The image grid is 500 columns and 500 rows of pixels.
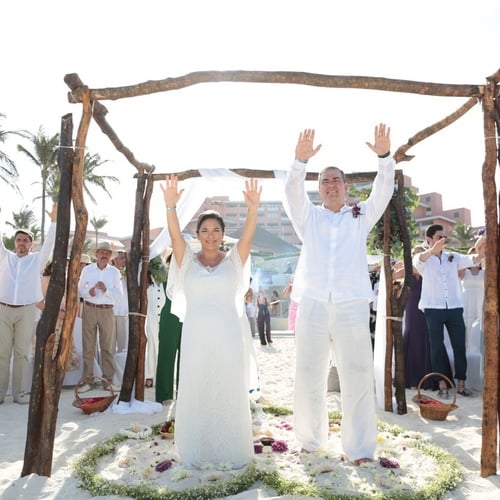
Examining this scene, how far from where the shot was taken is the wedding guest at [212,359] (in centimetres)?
389

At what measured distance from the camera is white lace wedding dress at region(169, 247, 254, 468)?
3887 millimetres

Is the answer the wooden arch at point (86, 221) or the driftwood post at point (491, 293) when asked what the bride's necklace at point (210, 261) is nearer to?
the wooden arch at point (86, 221)

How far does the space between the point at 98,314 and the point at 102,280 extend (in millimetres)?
528

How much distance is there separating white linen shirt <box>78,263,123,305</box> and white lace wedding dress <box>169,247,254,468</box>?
3.80 meters

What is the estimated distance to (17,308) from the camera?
6672 mm

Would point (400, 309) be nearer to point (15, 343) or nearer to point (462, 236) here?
point (15, 343)

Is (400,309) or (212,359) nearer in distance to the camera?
(212,359)

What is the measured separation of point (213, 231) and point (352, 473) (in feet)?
7.31

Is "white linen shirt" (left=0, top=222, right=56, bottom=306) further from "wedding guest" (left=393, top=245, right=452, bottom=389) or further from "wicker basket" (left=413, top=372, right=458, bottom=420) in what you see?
"wedding guest" (left=393, top=245, right=452, bottom=389)

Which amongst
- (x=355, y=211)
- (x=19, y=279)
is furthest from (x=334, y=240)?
(x=19, y=279)

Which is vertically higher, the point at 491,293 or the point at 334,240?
the point at 334,240

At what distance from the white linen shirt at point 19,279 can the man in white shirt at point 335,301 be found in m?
3.97

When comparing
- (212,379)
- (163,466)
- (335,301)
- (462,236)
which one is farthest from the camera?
(462,236)

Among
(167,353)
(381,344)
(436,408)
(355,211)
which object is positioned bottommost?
(436,408)
